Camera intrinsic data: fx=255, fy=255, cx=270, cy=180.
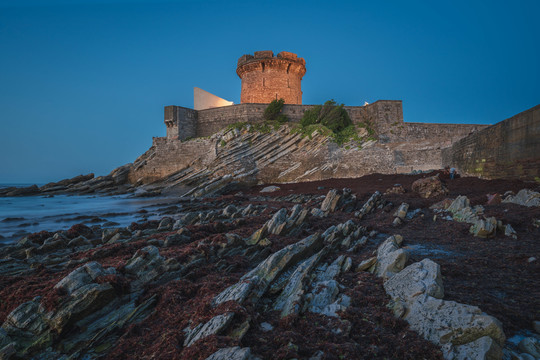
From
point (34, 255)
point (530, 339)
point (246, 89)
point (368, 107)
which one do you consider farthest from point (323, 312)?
point (246, 89)

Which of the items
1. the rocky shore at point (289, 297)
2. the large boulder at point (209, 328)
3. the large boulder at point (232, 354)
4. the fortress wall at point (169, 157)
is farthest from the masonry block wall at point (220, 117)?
the large boulder at point (232, 354)

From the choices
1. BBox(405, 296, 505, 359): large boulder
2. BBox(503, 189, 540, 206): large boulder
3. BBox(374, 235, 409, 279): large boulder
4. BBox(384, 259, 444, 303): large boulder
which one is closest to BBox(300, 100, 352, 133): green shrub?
BBox(503, 189, 540, 206): large boulder

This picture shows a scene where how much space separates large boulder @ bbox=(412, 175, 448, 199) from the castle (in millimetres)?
4625

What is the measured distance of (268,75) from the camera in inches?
1021

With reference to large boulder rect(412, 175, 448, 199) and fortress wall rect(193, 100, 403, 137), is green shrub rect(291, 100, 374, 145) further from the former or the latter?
large boulder rect(412, 175, 448, 199)

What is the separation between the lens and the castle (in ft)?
63.3

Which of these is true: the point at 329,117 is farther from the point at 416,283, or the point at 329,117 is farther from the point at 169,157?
the point at 416,283

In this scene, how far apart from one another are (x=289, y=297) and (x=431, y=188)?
9.36m

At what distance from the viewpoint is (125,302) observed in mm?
3500

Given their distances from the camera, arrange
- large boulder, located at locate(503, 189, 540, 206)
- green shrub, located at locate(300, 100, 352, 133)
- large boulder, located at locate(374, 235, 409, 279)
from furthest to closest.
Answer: green shrub, located at locate(300, 100, 352, 133) → large boulder, located at locate(503, 189, 540, 206) → large boulder, located at locate(374, 235, 409, 279)

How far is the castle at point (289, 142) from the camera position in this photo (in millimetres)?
19281

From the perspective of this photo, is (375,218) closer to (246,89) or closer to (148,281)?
(148,281)

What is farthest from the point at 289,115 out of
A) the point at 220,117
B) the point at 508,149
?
the point at 508,149

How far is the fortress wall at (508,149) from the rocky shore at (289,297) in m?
2.48
